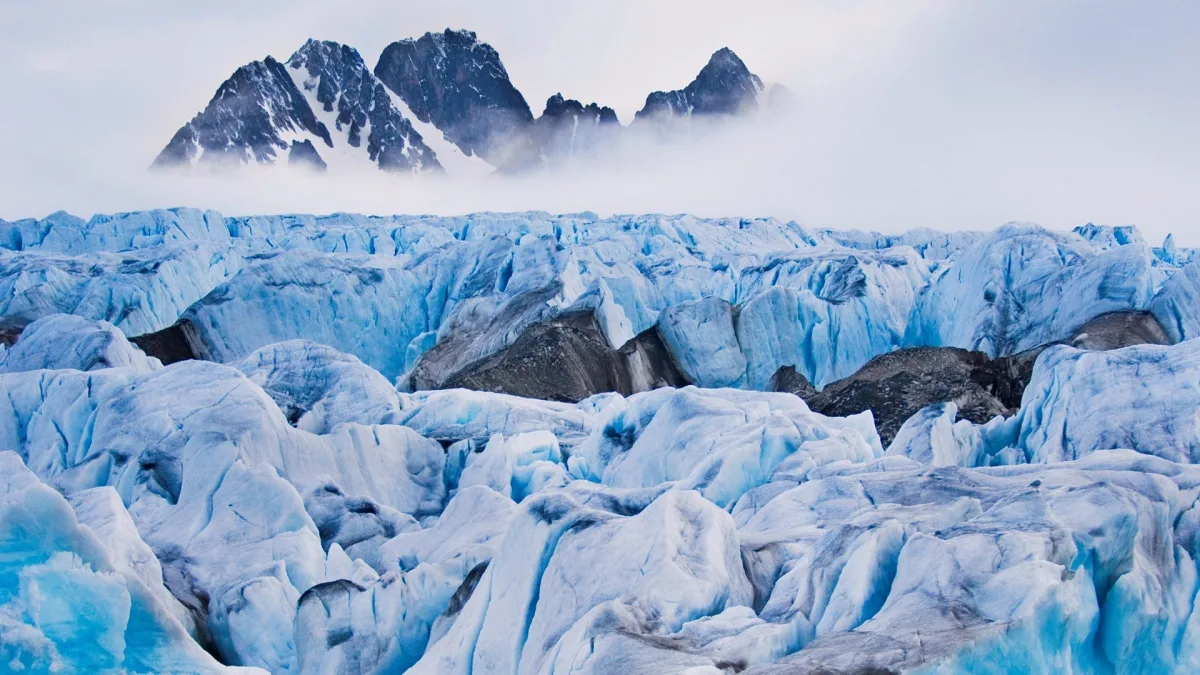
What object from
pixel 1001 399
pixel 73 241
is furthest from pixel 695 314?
pixel 73 241

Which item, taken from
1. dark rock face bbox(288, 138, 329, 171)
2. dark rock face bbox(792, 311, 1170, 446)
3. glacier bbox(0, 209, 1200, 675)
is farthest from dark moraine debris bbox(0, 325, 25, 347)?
dark rock face bbox(288, 138, 329, 171)

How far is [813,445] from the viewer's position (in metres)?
8.85

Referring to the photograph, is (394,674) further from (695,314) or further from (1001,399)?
(695,314)

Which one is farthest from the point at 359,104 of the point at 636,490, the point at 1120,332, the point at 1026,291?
the point at 636,490

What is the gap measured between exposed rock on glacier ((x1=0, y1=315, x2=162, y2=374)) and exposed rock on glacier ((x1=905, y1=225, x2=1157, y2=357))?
16.1 meters

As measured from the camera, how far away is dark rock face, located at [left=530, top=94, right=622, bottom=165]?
104 meters

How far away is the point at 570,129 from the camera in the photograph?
10688 centimetres

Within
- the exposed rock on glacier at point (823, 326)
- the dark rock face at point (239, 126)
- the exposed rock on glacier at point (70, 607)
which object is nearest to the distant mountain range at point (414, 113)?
the dark rock face at point (239, 126)

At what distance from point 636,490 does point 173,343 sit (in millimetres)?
18162

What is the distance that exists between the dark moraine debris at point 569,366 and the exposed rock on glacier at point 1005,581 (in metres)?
11.3

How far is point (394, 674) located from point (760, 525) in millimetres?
2834

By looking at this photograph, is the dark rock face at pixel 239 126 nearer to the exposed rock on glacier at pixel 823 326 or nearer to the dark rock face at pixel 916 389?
the exposed rock on glacier at pixel 823 326

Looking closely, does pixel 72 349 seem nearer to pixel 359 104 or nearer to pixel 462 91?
pixel 359 104

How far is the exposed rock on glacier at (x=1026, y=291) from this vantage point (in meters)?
18.9
